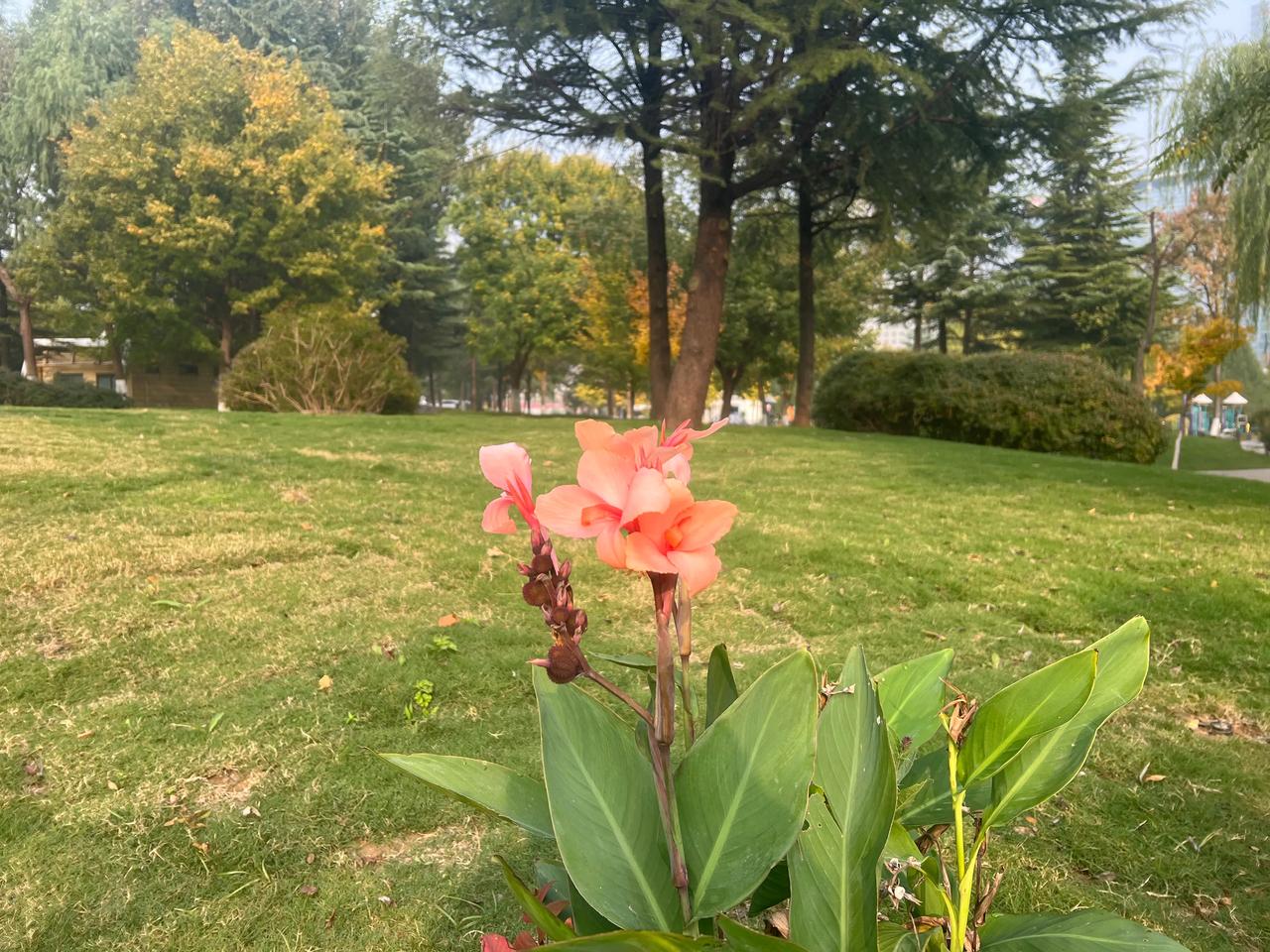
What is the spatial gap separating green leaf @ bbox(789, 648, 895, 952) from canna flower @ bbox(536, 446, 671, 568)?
0.40m

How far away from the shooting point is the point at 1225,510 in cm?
655

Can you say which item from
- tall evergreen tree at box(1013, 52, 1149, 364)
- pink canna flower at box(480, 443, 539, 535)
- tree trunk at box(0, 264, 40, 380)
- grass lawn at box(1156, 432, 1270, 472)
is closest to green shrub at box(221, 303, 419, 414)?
pink canna flower at box(480, 443, 539, 535)

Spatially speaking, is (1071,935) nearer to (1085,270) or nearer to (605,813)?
(605,813)

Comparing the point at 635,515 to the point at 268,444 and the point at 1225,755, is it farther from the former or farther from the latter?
the point at 268,444

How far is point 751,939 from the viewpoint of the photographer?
78 cm

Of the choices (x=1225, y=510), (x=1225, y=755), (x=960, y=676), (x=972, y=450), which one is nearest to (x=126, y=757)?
(x=960, y=676)

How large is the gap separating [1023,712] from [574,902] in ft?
1.98

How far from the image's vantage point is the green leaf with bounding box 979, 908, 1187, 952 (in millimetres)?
946

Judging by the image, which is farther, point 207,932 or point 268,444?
point 268,444

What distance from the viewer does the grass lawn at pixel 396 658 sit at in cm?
178

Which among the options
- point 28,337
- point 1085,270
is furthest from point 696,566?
point 28,337

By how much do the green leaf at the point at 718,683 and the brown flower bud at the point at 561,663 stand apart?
1.22 feet

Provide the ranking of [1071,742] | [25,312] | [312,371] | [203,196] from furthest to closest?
1. [25,312]
2. [203,196]
3. [312,371]
4. [1071,742]

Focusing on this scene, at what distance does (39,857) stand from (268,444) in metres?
6.57
